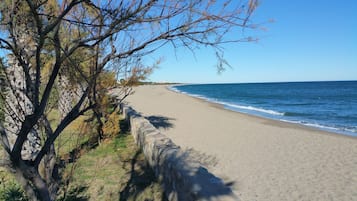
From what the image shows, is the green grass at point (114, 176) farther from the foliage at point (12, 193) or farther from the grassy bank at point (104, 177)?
the foliage at point (12, 193)

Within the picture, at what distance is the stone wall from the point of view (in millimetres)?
3068

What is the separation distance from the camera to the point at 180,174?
12.3 ft

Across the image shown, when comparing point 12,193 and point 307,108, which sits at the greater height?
point 12,193

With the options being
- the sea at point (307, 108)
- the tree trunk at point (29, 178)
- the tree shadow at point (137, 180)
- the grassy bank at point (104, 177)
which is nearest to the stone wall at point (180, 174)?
the tree shadow at point (137, 180)

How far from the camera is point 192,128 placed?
44.3 ft

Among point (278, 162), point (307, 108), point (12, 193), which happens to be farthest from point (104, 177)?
point (307, 108)

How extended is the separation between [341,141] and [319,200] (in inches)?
268

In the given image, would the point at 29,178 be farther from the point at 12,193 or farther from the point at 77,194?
the point at 12,193

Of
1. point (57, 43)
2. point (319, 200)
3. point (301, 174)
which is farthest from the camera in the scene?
point (301, 174)

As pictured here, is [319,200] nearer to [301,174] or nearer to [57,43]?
[301,174]

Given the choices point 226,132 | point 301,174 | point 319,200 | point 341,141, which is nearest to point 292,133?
point 341,141

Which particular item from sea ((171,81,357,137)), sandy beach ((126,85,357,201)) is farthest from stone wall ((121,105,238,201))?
sea ((171,81,357,137))

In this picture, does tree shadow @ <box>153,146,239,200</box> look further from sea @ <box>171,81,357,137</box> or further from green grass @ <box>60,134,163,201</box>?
sea @ <box>171,81,357,137</box>

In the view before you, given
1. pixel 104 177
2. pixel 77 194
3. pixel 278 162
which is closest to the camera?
pixel 77 194
